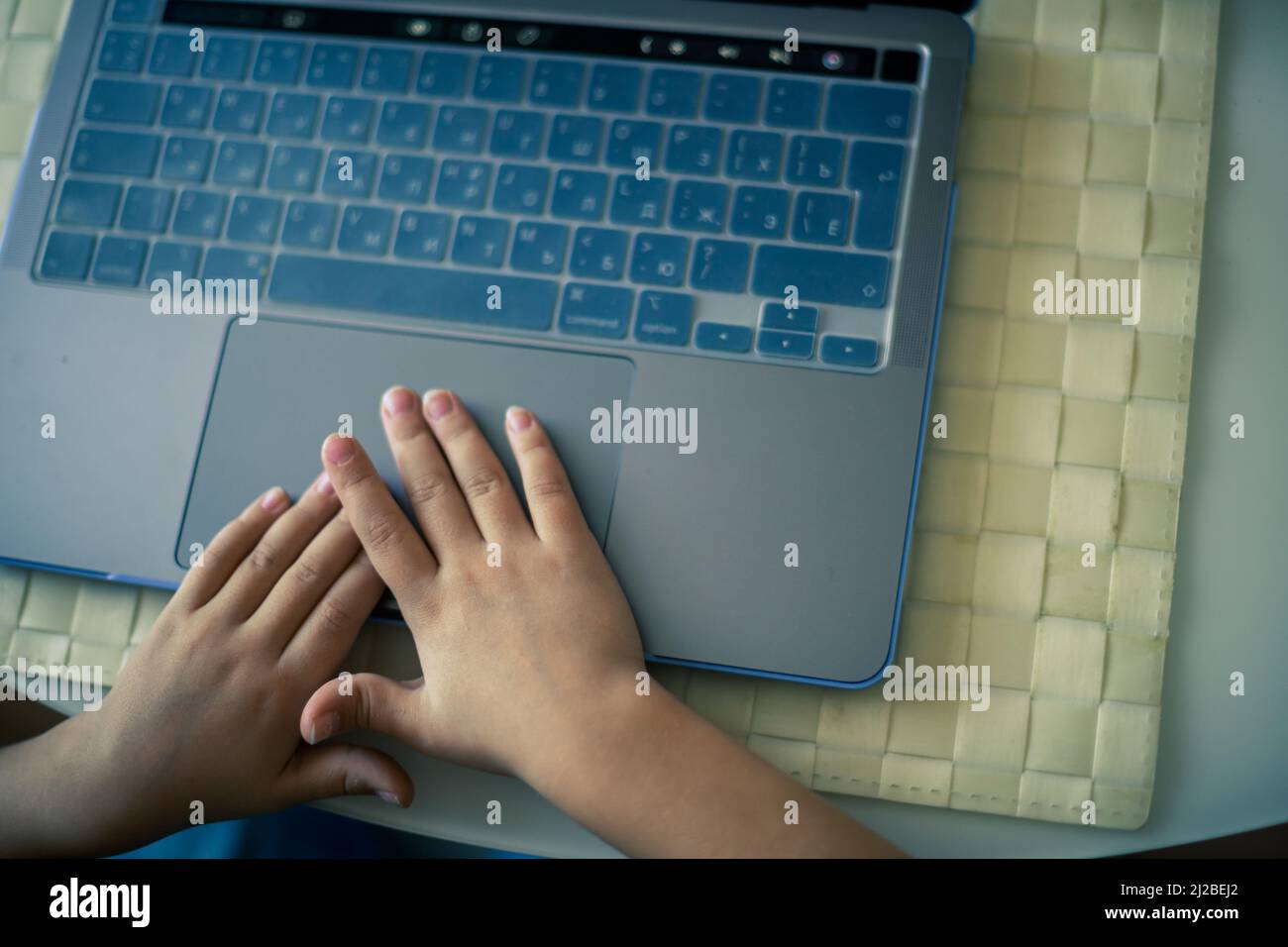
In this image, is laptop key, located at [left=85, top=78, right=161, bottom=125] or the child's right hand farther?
laptop key, located at [left=85, top=78, right=161, bottom=125]

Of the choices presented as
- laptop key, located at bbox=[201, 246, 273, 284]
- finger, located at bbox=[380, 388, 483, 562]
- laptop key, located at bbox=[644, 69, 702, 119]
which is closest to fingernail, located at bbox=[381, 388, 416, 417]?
finger, located at bbox=[380, 388, 483, 562]

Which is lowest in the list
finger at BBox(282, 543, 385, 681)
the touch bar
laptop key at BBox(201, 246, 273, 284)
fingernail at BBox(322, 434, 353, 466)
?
finger at BBox(282, 543, 385, 681)

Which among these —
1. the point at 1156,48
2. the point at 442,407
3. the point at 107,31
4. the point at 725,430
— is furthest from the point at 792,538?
the point at 107,31

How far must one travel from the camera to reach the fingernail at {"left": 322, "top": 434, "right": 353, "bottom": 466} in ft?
1.48

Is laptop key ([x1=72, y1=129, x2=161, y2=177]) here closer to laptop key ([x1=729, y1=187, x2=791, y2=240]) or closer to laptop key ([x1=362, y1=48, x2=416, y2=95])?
laptop key ([x1=362, y1=48, x2=416, y2=95])

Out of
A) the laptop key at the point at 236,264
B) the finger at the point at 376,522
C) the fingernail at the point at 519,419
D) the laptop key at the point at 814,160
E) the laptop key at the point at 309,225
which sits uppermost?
the laptop key at the point at 814,160

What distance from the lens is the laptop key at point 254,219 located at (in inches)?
19.2

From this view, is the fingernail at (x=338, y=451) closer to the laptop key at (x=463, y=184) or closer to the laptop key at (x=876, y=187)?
the laptop key at (x=463, y=184)

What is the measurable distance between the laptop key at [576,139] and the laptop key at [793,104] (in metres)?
0.09

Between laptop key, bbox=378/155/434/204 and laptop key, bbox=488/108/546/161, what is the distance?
4cm

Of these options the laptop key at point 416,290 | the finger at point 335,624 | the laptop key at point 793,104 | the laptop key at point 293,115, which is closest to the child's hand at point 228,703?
the finger at point 335,624

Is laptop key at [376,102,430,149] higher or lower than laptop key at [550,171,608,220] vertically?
higher
